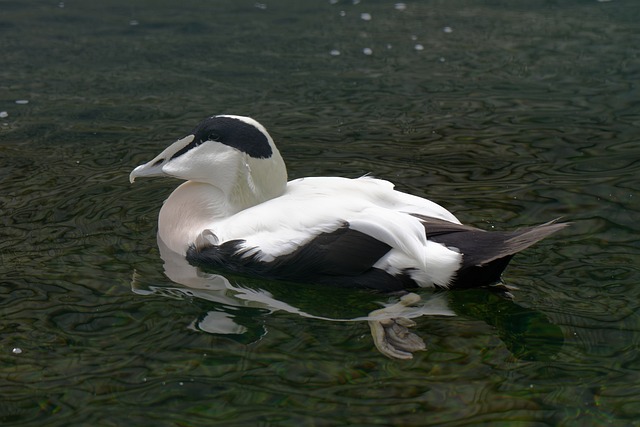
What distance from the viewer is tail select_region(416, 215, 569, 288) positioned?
155 inches

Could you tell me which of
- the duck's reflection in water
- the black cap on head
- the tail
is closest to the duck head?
the black cap on head

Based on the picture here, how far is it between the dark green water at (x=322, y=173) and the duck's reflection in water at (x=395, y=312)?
0.05 ft

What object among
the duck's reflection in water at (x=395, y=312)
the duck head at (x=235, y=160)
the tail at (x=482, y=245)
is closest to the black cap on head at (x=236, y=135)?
the duck head at (x=235, y=160)

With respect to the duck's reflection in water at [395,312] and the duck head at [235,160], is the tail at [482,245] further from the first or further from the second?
the duck head at [235,160]

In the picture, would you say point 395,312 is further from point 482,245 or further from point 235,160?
point 235,160

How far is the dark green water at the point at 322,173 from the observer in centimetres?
344

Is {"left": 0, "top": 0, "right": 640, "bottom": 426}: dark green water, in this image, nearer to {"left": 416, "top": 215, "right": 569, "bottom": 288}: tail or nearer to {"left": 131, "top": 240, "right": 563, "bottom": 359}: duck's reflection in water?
{"left": 131, "top": 240, "right": 563, "bottom": 359}: duck's reflection in water

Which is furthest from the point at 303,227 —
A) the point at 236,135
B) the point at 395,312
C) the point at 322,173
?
the point at 322,173

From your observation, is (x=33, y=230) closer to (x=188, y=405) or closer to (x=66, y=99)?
(x=188, y=405)

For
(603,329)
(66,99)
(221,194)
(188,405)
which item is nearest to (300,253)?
(221,194)

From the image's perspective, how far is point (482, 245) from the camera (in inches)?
159

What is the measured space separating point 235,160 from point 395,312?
1113 millimetres

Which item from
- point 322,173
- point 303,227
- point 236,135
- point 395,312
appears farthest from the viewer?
point 322,173

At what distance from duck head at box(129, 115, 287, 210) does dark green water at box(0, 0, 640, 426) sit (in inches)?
18.1
